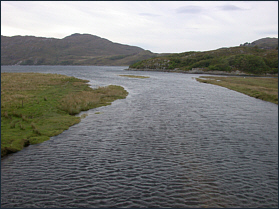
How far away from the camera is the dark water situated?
15641mm

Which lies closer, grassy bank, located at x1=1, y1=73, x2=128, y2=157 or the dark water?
the dark water

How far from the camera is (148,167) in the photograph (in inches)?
798

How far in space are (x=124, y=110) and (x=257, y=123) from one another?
22.6m

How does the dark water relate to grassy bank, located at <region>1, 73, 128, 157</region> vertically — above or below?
below

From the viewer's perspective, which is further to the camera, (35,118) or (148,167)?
(35,118)

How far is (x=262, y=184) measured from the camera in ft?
57.6

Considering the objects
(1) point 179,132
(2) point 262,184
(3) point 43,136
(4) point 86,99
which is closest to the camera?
(2) point 262,184

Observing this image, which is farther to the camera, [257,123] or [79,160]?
[257,123]

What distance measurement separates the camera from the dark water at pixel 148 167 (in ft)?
51.3

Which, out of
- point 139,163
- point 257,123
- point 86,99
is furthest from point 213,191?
point 86,99

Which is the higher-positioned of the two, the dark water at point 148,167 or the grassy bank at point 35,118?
the grassy bank at point 35,118

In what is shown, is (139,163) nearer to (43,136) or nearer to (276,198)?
(276,198)

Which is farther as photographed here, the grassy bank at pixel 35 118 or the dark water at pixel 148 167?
the grassy bank at pixel 35 118

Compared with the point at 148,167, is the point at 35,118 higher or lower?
higher
